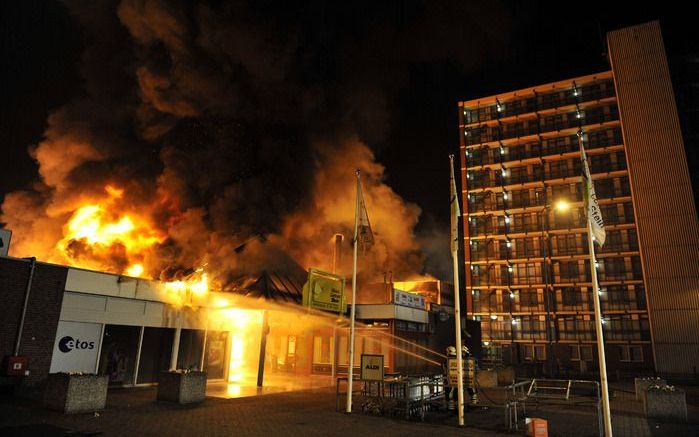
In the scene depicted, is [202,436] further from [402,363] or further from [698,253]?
[698,253]

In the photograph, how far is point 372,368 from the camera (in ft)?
47.3

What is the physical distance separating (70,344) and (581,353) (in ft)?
162

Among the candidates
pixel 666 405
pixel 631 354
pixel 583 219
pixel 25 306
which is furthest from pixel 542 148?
pixel 25 306

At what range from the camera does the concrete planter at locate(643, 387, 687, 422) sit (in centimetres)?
1426

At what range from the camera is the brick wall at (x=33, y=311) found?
49.5 feet

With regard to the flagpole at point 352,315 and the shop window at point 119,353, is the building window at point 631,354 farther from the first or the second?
the shop window at point 119,353

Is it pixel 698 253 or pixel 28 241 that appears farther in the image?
pixel 698 253

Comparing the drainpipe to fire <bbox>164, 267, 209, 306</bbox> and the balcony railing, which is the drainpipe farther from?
the balcony railing

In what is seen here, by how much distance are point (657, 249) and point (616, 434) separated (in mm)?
38425

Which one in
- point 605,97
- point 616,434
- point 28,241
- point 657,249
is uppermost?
point 605,97

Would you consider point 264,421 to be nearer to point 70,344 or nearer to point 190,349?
point 70,344

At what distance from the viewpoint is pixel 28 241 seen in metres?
32.2

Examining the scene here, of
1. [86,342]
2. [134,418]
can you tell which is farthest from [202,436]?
[86,342]

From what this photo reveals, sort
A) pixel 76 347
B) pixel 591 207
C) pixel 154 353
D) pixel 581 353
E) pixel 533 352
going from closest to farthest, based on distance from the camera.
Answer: pixel 591 207 → pixel 76 347 → pixel 154 353 → pixel 581 353 → pixel 533 352
